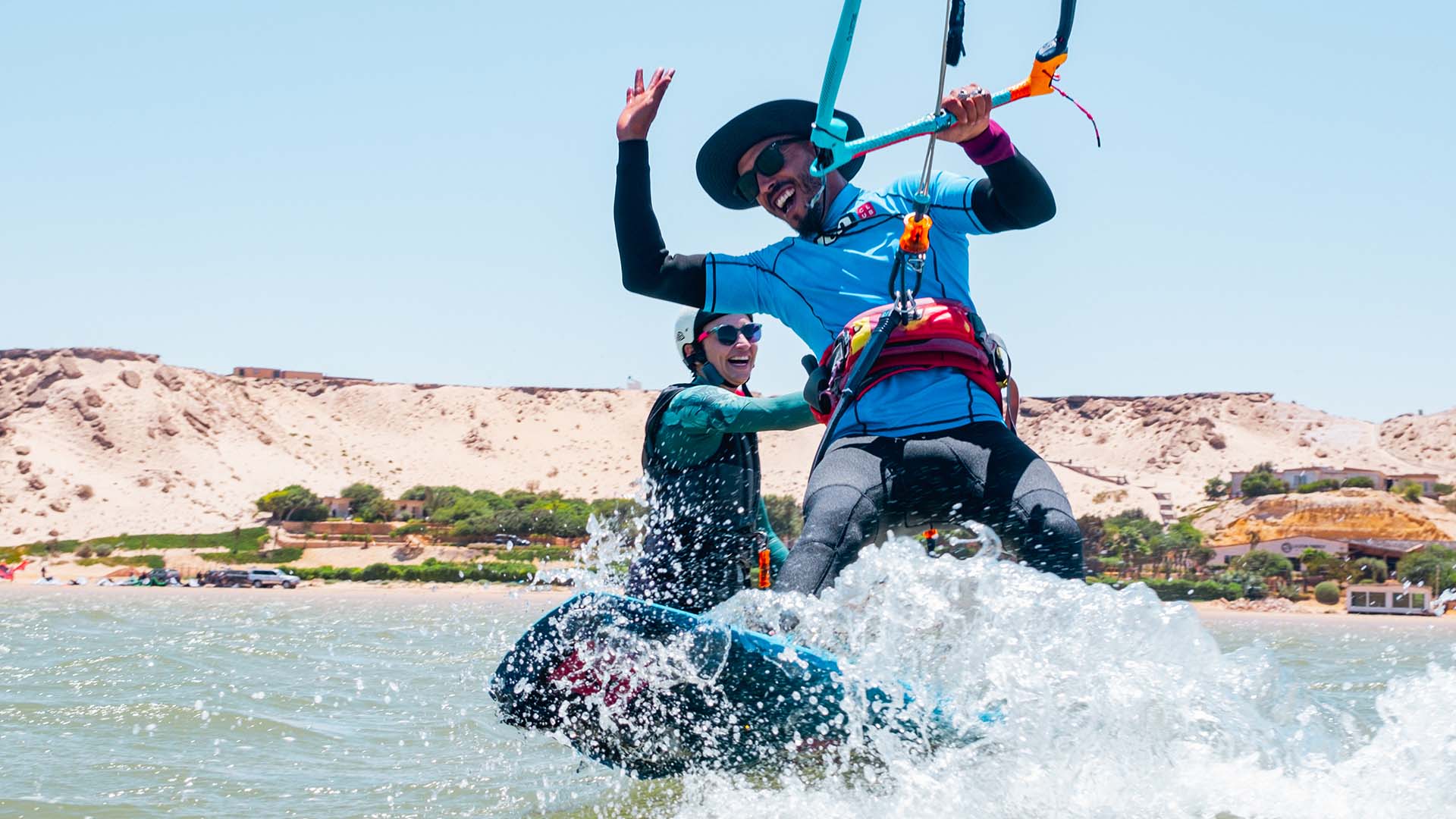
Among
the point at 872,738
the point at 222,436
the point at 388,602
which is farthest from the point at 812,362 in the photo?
the point at 222,436

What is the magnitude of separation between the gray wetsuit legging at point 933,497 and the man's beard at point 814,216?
61cm

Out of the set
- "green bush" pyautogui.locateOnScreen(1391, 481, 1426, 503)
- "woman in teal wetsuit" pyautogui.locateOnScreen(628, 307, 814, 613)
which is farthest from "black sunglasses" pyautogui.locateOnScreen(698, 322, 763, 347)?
"green bush" pyautogui.locateOnScreen(1391, 481, 1426, 503)

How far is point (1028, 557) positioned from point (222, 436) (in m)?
74.1

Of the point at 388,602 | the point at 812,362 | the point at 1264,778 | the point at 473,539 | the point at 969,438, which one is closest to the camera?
the point at 1264,778

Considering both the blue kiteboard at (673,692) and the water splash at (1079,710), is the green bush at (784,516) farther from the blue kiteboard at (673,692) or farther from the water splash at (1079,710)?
the water splash at (1079,710)

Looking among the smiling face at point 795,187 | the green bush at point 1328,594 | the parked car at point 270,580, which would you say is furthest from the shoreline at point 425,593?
the smiling face at point 795,187

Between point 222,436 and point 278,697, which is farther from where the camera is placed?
point 222,436

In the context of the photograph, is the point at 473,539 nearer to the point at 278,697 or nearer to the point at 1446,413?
the point at 278,697

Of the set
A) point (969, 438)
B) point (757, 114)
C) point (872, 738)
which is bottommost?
point (872, 738)

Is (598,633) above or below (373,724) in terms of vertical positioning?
above

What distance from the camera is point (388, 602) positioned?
33.1 meters

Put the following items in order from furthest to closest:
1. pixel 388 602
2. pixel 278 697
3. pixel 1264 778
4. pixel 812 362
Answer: pixel 388 602 → pixel 278 697 → pixel 812 362 → pixel 1264 778

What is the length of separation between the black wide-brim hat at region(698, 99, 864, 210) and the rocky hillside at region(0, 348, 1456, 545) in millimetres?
60800

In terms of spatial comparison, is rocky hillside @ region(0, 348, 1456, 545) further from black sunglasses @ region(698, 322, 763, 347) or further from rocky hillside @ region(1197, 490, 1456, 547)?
black sunglasses @ region(698, 322, 763, 347)
